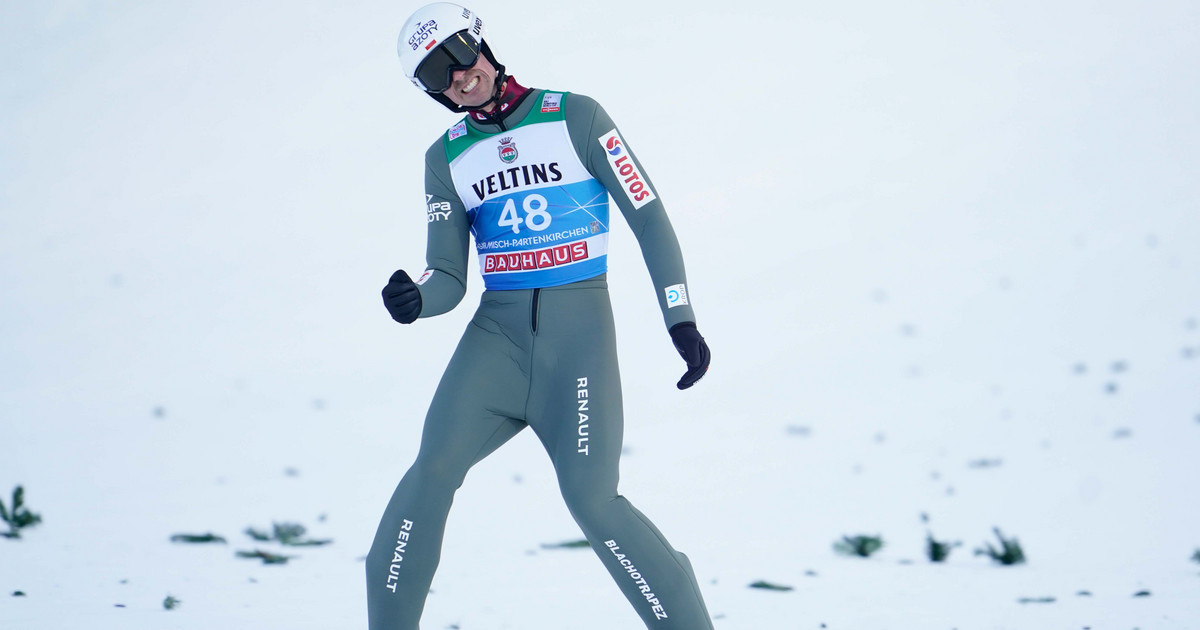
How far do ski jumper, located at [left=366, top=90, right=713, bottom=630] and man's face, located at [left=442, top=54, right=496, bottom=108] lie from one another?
0.09m

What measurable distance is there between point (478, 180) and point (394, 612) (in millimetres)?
1346

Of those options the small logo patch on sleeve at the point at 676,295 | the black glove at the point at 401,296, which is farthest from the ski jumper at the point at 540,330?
the black glove at the point at 401,296

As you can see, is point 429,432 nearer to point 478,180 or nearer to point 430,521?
point 430,521

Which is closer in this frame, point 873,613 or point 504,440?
point 504,440

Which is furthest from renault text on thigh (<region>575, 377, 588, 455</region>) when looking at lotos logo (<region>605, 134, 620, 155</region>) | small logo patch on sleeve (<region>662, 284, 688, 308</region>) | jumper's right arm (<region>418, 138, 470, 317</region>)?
lotos logo (<region>605, 134, 620, 155</region>)

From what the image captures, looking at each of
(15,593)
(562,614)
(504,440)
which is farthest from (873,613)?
(15,593)

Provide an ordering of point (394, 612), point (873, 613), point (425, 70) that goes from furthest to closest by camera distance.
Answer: point (873, 613)
point (425, 70)
point (394, 612)

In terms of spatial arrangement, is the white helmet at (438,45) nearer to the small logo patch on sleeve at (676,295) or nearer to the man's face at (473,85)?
the man's face at (473,85)

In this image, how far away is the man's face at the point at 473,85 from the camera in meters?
3.65

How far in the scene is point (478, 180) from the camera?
12.2ft

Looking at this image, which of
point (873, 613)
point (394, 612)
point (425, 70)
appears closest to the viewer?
point (394, 612)

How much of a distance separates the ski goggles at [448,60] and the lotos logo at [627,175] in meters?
0.49

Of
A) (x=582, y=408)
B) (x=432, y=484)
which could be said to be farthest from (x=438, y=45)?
(x=432, y=484)

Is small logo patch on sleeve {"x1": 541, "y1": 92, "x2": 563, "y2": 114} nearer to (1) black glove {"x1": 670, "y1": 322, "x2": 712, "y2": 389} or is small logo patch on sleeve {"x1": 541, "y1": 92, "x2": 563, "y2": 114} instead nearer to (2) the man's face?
(2) the man's face
